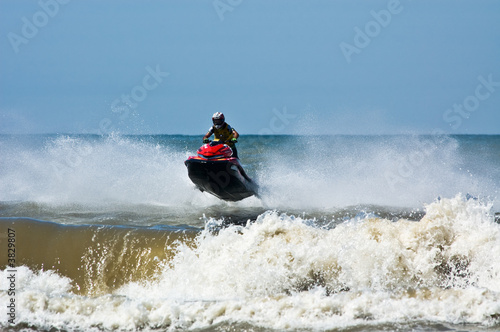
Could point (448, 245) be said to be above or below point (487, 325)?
above

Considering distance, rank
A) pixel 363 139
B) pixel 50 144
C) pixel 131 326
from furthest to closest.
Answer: pixel 363 139 → pixel 50 144 → pixel 131 326

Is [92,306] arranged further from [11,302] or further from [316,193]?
[316,193]

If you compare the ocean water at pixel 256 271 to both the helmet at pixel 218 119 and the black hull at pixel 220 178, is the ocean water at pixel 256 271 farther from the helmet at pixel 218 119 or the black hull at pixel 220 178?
the helmet at pixel 218 119

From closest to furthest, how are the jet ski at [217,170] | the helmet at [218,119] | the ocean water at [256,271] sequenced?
1. the ocean water at [256,271]
2. the jet ski at [217,170]
3. the helmet at [218,119]

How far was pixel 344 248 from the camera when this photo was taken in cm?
631

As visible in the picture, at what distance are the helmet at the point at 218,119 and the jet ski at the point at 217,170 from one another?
42 centimetres

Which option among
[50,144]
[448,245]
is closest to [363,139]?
[50,144]

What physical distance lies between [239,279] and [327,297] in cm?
116

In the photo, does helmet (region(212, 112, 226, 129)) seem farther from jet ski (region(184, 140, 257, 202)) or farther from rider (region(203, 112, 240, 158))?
jet ski (region(184, 140, 257, 202))

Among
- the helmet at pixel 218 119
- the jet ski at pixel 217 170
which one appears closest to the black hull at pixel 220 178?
the jet ski at pixel 217 170

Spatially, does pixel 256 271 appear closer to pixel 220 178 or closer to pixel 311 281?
pixel 311 281

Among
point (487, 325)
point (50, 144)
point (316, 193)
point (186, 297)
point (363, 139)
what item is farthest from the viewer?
point (363, 139)

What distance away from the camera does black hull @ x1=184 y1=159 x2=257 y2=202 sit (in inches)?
420

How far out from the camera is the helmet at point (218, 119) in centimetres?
1094
